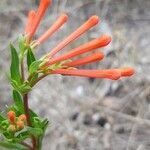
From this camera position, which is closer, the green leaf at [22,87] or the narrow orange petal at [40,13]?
the green leaf at [22,87]

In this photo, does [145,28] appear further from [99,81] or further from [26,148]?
[26,148]

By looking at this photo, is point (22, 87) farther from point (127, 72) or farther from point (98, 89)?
point (98, 89)

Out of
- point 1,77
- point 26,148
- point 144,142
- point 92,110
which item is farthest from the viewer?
point 1,77

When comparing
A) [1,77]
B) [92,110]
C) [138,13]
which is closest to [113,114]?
[92,110]

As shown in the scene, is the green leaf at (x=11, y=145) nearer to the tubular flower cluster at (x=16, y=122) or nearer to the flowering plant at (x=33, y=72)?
the flowering plant at (x=33, y=72)

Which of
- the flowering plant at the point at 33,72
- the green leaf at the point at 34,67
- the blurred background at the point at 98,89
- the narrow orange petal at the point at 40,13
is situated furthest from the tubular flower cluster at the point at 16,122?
the blurred background at the point at 98,89

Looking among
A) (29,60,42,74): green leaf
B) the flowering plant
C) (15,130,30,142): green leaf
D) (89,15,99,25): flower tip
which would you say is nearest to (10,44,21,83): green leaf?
the flowering plant

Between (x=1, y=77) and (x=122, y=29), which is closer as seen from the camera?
(x=1, y=77)
